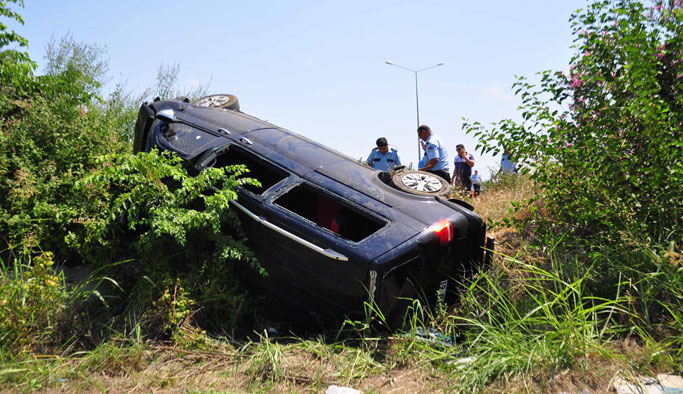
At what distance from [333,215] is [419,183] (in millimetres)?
929

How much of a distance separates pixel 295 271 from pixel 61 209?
105 inches

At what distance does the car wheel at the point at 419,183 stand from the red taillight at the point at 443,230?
0.53 metres

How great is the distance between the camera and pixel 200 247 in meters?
4.46

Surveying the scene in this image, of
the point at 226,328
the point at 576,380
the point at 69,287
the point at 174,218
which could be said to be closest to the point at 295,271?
the point at 226,328

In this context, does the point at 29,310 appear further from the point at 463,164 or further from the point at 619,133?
the point at 463,164

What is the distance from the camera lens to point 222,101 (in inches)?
265

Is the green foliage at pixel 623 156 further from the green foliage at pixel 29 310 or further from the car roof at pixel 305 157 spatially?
the green foliage at pixel 29 310

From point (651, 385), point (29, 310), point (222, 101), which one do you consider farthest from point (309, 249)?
point (222, 101)

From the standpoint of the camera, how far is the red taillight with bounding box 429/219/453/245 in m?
3.70

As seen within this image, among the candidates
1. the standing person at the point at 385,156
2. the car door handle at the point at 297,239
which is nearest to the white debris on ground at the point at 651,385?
the car door handle at the point at 297,239

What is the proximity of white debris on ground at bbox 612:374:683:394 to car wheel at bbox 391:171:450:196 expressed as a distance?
2.08 m

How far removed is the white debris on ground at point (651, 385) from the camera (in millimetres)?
2775

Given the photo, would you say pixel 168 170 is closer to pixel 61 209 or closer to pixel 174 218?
pixel 174 218

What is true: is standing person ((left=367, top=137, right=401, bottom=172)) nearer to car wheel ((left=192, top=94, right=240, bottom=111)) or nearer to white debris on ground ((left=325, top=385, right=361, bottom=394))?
car wheel ((left=192, top=94, right=240, bottom=111))
